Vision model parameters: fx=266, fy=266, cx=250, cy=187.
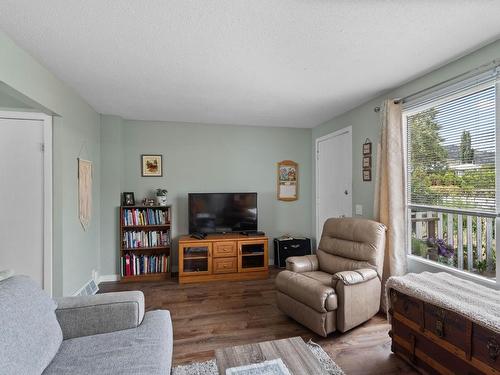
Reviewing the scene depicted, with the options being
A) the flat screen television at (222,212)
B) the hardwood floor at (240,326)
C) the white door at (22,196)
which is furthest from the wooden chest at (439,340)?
the white door at (22,196)

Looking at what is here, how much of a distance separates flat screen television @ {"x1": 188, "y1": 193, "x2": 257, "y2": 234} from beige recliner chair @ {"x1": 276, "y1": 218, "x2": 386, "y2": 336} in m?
1.42

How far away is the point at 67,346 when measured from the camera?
150 centimetres

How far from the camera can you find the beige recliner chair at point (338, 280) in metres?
2.34

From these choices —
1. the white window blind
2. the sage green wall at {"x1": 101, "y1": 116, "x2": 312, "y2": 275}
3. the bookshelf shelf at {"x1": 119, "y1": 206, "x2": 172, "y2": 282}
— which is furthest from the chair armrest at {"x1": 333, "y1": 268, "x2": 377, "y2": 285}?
the bookshelf shelf at {"x1": 119, "y1": 206, "x2": 172, "y2": 282}

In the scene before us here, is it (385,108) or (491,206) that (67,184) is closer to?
(385,108)

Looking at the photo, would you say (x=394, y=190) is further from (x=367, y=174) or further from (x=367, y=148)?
(x=367, y=148)

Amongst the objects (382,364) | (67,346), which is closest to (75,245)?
(67,346)

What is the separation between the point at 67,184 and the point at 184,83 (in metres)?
1.62

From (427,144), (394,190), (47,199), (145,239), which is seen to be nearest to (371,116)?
(427,144)

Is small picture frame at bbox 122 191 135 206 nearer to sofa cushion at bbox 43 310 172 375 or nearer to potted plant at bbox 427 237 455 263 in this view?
sofa cushion at bbox 43 310 172 375

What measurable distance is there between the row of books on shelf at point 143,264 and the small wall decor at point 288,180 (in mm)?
2172

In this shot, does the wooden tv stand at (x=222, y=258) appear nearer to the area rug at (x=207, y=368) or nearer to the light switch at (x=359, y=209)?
the light switch at (x=359, y=209)

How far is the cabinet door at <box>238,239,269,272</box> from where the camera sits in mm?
4059

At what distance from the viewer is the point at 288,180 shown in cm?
476
